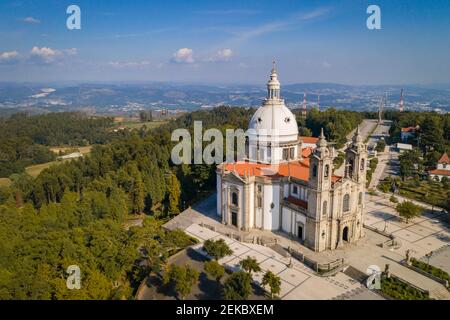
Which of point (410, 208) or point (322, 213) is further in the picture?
point (410, 208)

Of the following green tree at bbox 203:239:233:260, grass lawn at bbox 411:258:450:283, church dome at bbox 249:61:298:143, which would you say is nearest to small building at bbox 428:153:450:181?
grass lawn at bbox 411:258:450:283

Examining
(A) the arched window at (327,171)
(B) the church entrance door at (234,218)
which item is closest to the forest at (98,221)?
(B) the church entrance door at (234,218)

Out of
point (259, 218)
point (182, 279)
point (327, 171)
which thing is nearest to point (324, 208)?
point (327, 171)

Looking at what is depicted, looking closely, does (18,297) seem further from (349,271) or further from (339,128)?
(339,128)

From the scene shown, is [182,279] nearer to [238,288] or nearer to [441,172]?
[238,288]

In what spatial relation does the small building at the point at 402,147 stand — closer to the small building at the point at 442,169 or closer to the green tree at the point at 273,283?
the small building at the point at 442,169
